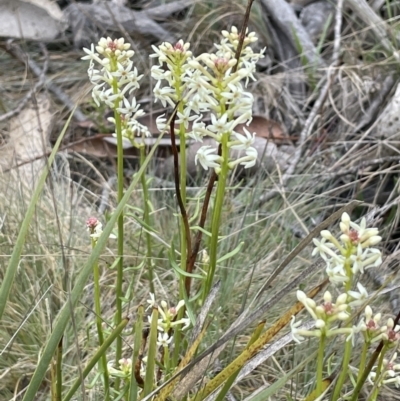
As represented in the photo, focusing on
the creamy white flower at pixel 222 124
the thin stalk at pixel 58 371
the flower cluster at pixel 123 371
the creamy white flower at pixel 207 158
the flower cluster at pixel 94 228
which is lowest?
the flower cluster at pixel 123 371

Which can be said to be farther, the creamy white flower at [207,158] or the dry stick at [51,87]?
the dry stick at [51,87]

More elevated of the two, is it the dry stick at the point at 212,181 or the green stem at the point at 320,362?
the dry stick at the point at 212,181

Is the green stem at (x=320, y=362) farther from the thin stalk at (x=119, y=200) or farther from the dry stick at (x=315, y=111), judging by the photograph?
the dry stick at (x=315, y=111)

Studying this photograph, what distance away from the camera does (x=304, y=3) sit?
2.77 meters

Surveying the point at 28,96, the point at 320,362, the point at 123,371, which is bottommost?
the point at 123,371

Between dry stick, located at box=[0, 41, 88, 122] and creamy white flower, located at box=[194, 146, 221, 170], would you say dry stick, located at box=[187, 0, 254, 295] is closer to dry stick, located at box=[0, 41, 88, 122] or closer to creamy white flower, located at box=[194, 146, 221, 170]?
creamy white flower, located at box=[194, 146, 221, 170]

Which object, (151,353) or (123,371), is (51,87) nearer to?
(123,371)

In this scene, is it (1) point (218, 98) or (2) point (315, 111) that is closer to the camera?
(1) point (218, 98)

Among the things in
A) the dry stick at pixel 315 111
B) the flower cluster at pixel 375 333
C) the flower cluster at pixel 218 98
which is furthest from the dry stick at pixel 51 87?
the flower cluster at pixel 375 333

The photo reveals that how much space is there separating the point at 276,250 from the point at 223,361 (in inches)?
16.1

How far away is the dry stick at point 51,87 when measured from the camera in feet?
8.28

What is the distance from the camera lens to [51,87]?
264cm

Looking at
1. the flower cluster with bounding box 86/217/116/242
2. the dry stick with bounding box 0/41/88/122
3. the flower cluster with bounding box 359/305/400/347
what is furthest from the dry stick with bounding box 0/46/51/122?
the flower cluster with bounding box 359/305/400/347

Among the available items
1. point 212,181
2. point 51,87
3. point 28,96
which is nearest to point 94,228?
point 212,181
